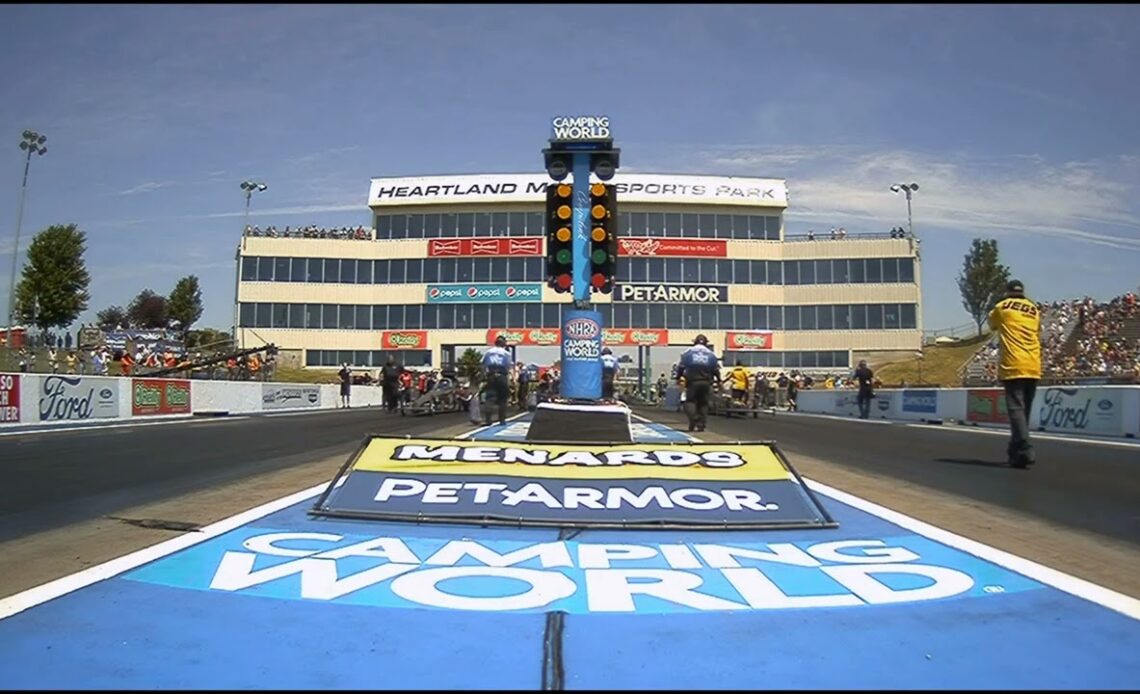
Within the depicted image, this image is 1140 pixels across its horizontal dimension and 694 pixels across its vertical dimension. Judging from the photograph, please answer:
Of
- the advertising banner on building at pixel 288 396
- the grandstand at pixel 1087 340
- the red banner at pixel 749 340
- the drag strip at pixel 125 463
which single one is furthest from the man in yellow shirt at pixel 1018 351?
the red banner at pixel 749 340

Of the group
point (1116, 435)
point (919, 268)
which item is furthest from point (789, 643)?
point (919, 268)

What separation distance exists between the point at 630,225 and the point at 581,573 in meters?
56.6

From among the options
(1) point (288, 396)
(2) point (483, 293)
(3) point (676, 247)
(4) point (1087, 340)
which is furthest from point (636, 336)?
(1) point (288, 396)

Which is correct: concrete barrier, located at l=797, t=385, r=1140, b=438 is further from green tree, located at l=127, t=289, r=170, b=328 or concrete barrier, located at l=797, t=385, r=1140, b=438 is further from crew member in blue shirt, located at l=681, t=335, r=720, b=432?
green tree, located at l=127, t=289, r=170, b=328

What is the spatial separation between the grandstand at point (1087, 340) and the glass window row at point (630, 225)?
821 inches

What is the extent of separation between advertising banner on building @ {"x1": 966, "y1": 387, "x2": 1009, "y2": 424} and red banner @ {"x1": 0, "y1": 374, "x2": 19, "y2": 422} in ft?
71.5

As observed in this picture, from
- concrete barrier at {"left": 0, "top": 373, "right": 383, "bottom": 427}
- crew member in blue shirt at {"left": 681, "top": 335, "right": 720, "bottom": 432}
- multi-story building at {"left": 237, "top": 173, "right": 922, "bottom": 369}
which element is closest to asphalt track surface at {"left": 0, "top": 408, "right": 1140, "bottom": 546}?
crew member in blue shirt at {"left": 681, "top": 335, "right": 720, "bottom": 432}

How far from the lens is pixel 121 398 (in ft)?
70.7

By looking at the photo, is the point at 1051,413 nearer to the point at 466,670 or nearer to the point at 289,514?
the point at 289,514

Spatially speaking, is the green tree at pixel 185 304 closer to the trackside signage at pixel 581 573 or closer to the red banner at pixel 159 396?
the red banner at pixel 159 396

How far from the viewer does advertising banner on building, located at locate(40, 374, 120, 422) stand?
18.7 meters

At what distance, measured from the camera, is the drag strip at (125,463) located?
6590mm

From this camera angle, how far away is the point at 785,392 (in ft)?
135

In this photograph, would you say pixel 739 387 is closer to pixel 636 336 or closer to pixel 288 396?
pixel 288 396
